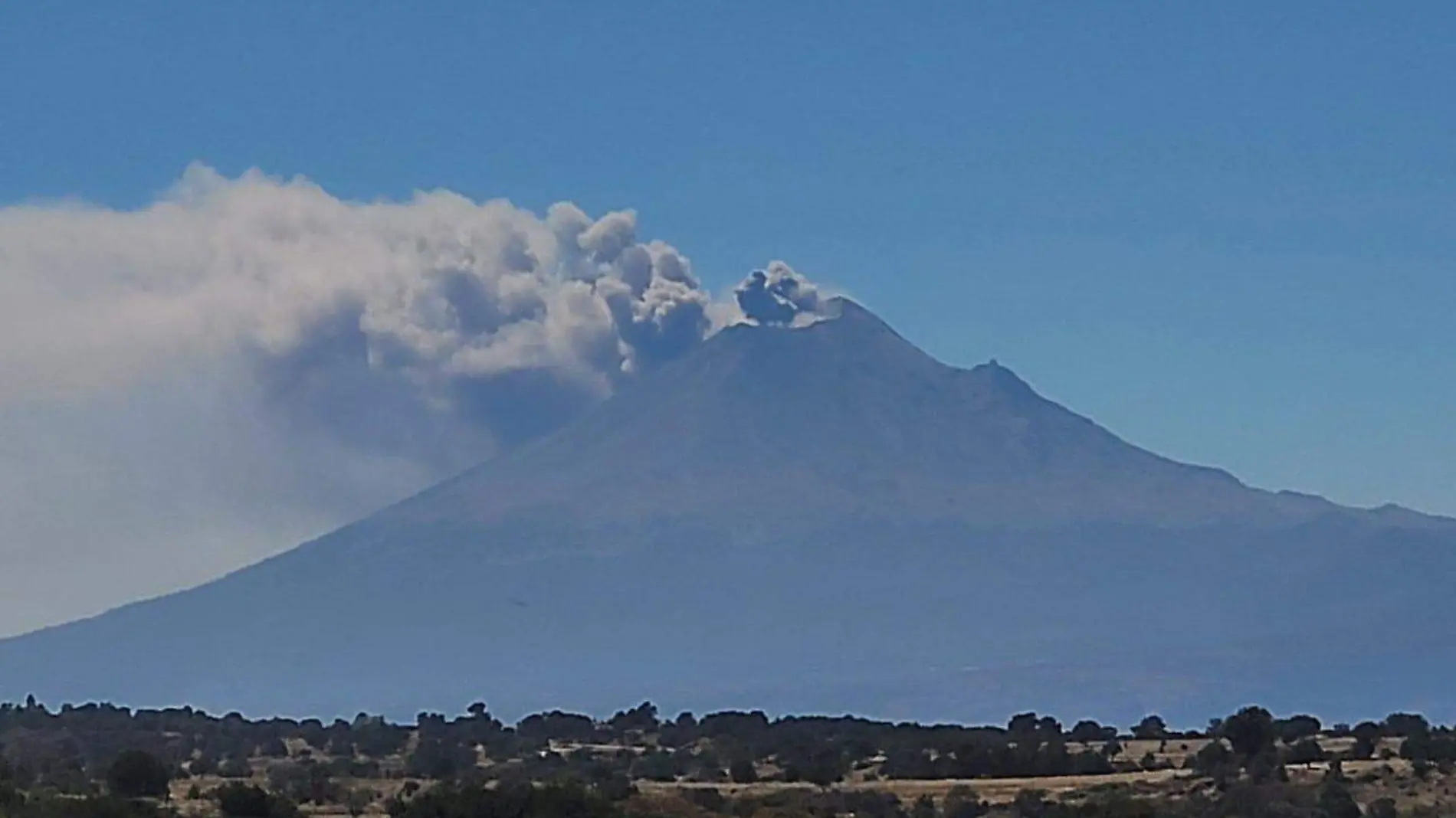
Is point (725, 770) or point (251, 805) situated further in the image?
point (725, 770)

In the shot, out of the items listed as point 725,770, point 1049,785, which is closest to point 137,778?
point 725,770

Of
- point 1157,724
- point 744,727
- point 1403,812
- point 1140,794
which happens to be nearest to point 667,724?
point 744,727

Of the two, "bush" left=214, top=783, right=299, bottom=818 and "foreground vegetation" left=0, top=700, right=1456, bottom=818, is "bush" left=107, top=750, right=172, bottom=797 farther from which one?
"bush" left=214, top=783, right=299, bottom=818

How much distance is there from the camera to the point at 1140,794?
5034cm

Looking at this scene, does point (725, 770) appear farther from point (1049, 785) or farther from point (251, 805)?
point (251, 805)

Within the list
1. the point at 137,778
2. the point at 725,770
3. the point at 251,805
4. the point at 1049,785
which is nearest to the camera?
the point at 251,805

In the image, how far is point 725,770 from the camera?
58719 millimetres

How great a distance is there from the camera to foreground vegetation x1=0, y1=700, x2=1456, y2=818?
46.5 m

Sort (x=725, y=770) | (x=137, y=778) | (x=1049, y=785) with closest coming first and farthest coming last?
(x=137, y=778)
(x=1049, y=785)
(x=725, y=770)

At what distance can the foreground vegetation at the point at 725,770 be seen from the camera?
46.5 metres

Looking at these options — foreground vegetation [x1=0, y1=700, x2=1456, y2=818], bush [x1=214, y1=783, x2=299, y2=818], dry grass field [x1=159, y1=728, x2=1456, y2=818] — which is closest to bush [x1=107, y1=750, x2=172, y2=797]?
foreground vegetation [x1=0, y1=700, x2=1456, y2=818]

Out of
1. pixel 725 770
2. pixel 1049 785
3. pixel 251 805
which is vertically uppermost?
pixel 725 770

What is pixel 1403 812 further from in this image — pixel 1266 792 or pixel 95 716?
pixel 95 716

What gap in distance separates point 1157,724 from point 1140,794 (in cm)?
2658
